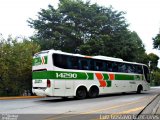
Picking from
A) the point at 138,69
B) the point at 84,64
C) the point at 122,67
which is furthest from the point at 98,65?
the point at 138,69

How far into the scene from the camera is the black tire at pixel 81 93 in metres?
19.8

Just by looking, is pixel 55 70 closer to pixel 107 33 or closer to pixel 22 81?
pixel 22 81

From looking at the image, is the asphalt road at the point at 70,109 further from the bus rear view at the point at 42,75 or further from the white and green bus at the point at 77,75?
the white and green bus at the point at 77,75

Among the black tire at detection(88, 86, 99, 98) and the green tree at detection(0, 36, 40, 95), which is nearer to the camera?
the black tire at detection(88, 86, 99, 98)

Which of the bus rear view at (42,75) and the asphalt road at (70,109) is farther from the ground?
the bus rear view at (42,75)

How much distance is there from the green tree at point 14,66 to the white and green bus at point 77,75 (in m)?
4.03

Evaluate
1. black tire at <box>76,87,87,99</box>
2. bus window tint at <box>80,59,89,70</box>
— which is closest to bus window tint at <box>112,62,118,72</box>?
bus window tint at <box>80,59,89,70</box>

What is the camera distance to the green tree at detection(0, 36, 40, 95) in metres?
22.6

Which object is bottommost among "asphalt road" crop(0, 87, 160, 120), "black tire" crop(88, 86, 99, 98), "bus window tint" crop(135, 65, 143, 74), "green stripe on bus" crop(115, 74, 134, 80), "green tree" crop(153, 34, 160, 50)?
"asphalt road" crop(0, 87, 160, 120)

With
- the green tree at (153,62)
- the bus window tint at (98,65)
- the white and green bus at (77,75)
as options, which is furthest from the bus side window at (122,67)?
the green tree at (153,62)

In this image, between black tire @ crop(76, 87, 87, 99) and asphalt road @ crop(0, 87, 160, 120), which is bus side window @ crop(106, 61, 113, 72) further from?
asphalt road @ crop(0, 87, 160, 120)

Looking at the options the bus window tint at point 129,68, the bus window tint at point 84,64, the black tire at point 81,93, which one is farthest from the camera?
the bus window tint at point 129,68

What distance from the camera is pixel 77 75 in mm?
19641

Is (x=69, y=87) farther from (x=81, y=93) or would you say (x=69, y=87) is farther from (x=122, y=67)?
(x=122, y=67)
